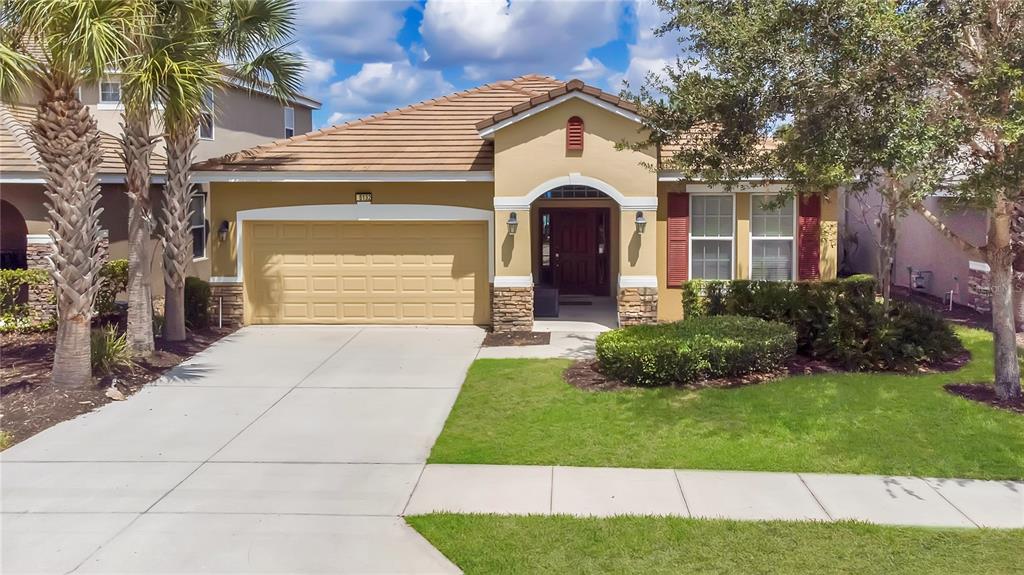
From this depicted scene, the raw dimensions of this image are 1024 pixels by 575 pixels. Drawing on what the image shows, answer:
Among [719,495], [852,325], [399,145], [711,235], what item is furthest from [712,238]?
[719,495]

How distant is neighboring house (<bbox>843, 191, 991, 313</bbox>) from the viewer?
54.1 feet

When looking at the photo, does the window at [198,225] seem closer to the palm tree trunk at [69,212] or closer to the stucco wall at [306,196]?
the stucco wall at [306,196]

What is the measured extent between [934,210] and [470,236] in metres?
10.6

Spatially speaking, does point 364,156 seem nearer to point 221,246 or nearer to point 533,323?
point 221,246

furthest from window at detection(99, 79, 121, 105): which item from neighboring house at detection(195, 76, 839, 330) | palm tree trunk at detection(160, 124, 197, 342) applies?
palm tree trunk at detection(160, 124, 197, 342)

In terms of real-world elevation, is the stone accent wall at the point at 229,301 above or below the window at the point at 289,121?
below

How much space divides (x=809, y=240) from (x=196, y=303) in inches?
449

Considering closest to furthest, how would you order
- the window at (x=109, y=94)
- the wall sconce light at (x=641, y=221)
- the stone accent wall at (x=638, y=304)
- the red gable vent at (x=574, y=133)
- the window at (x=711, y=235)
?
1. the red gable vent at (x=574, y=133)
2. the wall sconce light at (x=641, y=221)
3. the stone accent wall at (x=638, y=304)
4. the window at (x=711, y=235)
5. the window at (x=109, y=94)

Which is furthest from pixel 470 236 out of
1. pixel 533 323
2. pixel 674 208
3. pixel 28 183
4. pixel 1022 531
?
pixel 1022 531

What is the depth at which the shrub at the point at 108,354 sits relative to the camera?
11133 millimetres

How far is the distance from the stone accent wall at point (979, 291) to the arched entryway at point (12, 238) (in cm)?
2010

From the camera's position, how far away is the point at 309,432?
9.04 meters

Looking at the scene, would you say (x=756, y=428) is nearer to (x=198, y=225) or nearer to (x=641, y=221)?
(x=641, y=221)

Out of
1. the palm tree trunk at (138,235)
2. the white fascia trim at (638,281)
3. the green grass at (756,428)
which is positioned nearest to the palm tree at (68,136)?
the palm tree trunk at (138,235)
